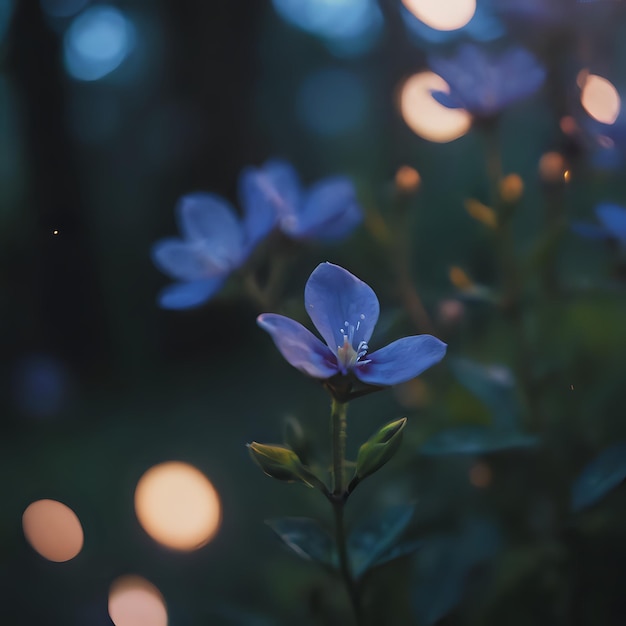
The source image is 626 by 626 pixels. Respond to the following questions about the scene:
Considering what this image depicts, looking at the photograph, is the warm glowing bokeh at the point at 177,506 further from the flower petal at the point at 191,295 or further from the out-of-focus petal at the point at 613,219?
the out-of-focus petal at the point at 613,219

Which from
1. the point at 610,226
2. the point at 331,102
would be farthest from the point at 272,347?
the point at 331,102

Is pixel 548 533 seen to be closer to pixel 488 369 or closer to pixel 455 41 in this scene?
pixel 488 369

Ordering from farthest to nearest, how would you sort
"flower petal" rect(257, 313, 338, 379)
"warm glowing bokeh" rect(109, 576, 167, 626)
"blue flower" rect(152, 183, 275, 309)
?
1. "blue flower" rect(152, 183, 275, 309)
2. "warm glowing bokeh" rect(109, 576, 167, 626)
3. "flower petal" rect(257, 313, 338, 379)

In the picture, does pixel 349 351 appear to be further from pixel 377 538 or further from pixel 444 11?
pixel 444 11

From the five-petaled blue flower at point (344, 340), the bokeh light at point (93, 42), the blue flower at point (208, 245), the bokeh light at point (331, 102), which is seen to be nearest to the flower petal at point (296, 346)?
the five-petaled blue flower at point (344, 340)

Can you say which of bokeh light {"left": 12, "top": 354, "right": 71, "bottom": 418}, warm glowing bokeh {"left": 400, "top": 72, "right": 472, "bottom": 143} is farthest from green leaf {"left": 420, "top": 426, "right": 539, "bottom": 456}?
bokeh light {"left": 12, "top": 354, "right": 71, "bottom": 418}

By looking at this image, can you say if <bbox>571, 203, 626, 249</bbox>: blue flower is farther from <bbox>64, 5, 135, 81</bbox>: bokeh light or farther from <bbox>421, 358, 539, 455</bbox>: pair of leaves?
<bbox>64, 5, 135, 81</bbox>: bokeh light
